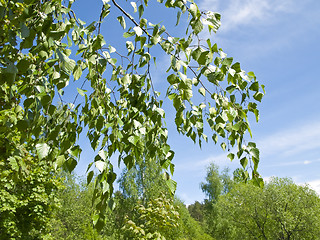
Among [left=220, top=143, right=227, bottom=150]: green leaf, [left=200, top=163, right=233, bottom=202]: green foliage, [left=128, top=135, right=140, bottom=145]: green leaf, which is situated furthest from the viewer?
[left=200, top=163, right=233, bottom=202]: green foliage

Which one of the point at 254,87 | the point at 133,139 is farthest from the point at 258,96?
the point at 133,139

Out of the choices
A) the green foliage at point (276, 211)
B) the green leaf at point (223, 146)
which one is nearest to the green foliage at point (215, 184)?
the green foliage at point (276, 211)

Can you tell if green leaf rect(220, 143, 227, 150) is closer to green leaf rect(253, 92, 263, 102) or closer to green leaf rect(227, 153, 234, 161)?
green leaf rect(227, 153, 234, 161)

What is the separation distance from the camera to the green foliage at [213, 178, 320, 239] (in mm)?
17344

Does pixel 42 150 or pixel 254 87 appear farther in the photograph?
pixel 254 87

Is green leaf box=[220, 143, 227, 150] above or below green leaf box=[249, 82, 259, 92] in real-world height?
below

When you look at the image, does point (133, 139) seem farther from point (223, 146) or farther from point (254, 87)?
point (223, 146)

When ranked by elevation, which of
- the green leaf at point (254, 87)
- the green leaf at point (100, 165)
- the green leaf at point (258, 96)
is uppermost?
the green leaf at point (254, 87)

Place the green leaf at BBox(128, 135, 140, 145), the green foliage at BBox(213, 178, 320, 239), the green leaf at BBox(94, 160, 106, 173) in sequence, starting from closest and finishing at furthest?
the green leaf at BBox(94, 160, 106, 173) → the green leaf at BBox(128, 135, 140, 145) → the green foliage at BBox(213, 178, 320, 239)

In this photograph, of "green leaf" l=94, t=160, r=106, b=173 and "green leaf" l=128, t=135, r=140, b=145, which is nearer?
"green leaf" l=94, t=160, r=106, b=173

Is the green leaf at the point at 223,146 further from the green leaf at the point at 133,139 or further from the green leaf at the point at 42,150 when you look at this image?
the green leaf at the point at 42,150

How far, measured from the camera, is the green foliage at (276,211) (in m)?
17.3

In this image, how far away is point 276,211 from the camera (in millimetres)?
18359

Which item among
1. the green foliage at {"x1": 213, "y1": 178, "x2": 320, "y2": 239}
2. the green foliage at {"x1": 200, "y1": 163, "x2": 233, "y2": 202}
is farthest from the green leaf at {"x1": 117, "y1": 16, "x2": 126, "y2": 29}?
the green foliage at {"x1": 200, "y1": 163, "x2": 233, "y2": 202}
